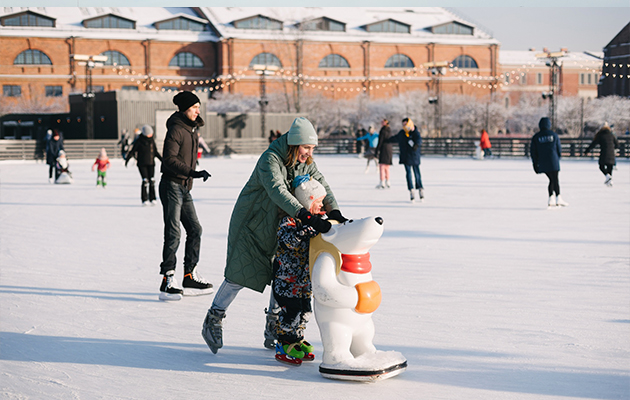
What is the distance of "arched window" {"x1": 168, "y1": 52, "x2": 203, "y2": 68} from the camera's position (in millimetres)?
50594

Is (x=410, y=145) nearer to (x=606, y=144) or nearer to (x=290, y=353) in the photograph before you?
(x=606, y=144)

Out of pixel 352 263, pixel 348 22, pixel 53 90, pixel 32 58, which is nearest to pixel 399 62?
pixel 348 22

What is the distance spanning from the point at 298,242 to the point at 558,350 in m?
1.61

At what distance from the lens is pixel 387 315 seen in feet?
16.3

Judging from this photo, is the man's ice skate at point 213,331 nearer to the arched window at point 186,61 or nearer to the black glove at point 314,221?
the black glove at point 314,221

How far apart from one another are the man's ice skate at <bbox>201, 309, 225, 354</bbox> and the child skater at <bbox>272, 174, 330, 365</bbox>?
35 cm

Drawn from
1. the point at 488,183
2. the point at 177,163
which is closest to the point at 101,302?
the point at 177,163

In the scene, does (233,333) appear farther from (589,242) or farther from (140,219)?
(140,219)

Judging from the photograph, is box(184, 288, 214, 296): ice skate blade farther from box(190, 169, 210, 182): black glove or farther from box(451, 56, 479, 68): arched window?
box(451, 56, 479, 68): arched window

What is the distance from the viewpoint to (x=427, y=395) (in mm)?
3449

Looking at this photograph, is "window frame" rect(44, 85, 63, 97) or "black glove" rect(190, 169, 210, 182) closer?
"black glove" rect(190, 169, 210, 182)

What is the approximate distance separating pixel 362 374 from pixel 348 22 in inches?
2011

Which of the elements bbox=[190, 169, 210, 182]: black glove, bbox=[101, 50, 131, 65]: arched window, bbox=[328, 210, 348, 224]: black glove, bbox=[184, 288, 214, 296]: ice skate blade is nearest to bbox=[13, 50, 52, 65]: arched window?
bbox=[101, 50, 131, 65]: arched window

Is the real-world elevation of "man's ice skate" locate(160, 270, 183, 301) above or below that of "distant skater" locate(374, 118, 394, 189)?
below
